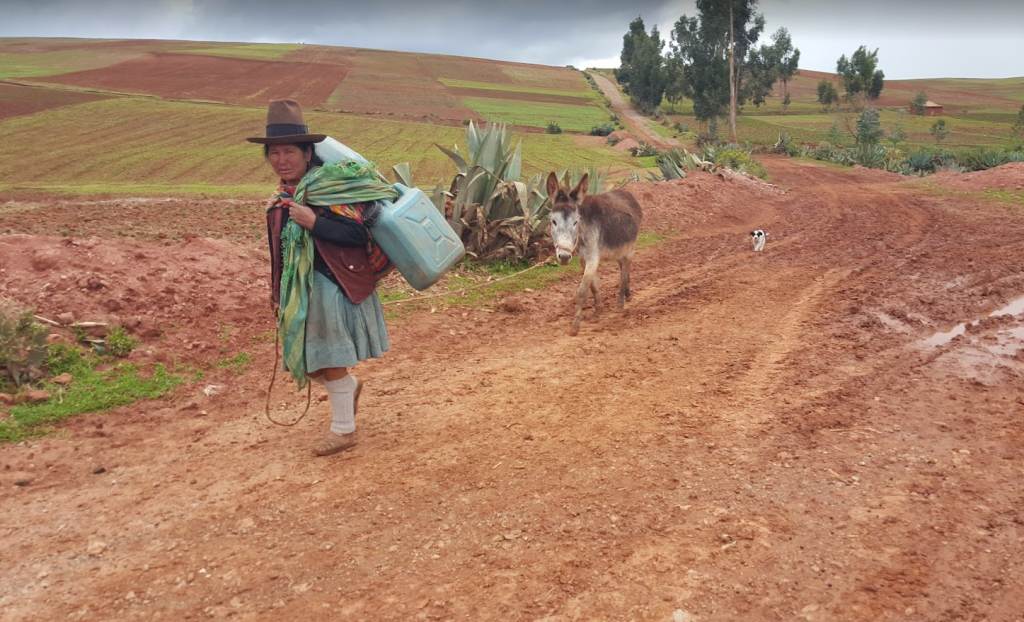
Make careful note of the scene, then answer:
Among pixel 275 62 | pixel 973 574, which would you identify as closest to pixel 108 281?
pixel 973 574

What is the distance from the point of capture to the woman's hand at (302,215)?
4027 millimetres

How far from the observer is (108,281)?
6.83 m

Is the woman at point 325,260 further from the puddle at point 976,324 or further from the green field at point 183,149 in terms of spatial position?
the green field at point 183,149

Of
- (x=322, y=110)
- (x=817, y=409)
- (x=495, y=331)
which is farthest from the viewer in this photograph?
(x=322, y=110)

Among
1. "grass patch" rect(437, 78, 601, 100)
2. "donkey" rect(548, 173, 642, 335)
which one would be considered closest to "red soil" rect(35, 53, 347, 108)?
"grass patch" rect(437, 78, 601, 100)

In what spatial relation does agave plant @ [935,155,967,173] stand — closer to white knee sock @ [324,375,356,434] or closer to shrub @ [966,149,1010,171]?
shrub @ [966,149,1010,171]

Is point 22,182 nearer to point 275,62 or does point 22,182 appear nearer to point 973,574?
point 973,574

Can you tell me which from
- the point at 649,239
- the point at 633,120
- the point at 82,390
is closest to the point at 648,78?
the point at 633,120

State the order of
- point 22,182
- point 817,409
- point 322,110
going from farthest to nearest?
1. point 322,110
2. point 22,182
3. point 817,409

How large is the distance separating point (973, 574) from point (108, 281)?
7513mm

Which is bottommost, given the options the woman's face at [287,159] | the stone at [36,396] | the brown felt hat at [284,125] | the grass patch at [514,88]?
the stone at [36,396]

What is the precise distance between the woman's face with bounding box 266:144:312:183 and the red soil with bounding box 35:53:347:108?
4871cm

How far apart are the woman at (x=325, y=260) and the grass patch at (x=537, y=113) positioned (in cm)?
4741

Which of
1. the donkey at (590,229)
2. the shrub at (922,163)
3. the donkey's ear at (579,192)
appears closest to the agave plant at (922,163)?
the shrub at (922,163)
